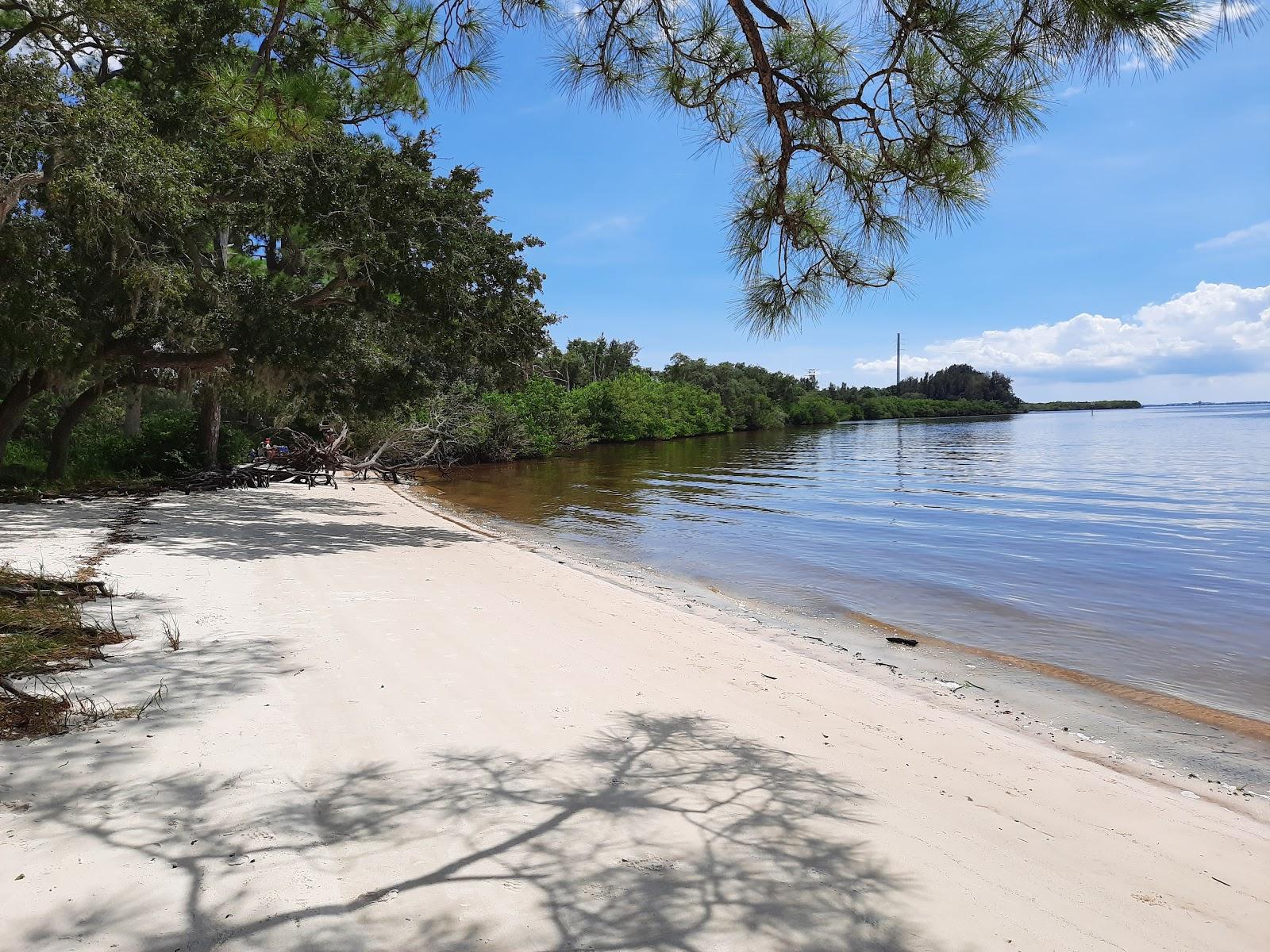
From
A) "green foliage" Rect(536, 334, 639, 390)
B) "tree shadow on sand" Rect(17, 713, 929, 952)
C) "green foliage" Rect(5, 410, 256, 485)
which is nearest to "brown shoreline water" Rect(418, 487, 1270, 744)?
"tree shadow on sand" Rect(17, 713, 929, 952)

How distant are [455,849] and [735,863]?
1.08 meters

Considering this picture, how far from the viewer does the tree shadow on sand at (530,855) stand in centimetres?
228

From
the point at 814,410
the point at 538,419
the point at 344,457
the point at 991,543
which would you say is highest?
the point at 814,410

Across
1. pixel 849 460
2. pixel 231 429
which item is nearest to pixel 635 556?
pixel 231 429

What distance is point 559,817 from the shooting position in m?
3.07

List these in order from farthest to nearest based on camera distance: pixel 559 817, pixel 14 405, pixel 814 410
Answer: pixel 814 410 < pixel 14 405 < pixel 559 817

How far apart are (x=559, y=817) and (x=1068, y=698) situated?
533cm

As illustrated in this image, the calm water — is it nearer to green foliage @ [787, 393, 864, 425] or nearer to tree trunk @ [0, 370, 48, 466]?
tree trunk @ [0, 370, 48, 466]

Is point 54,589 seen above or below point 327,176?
below

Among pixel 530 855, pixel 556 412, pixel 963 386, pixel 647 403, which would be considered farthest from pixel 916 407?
pixel 530 855

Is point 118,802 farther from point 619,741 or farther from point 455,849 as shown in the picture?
point 619,741

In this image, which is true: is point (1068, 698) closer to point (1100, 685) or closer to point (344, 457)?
point (1100, 685)

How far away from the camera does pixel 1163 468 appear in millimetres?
31094

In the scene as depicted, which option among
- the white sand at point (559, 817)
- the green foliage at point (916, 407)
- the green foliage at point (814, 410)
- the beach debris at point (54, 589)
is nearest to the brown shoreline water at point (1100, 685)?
the white sand at point (559, 817)
